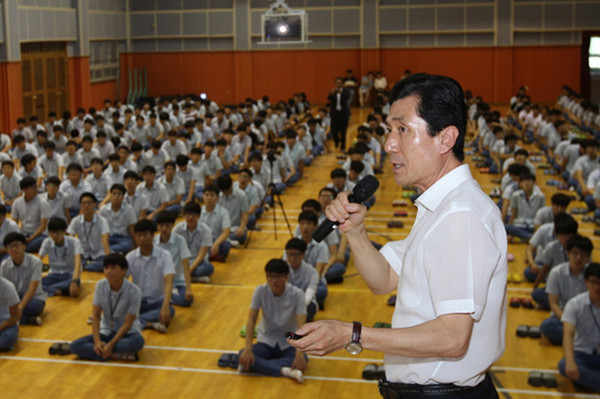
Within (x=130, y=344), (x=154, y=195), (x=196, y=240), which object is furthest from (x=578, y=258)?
(x=154, y=195)

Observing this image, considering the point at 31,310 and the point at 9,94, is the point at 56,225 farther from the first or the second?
the point at 9,94

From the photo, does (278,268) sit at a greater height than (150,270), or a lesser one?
greater

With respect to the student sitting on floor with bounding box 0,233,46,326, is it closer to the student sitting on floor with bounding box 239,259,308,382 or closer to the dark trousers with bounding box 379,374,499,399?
the student sitting on floor with bounding box 239,259,308,382

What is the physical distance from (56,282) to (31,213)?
7.27ft

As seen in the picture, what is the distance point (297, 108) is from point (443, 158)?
23880 mm

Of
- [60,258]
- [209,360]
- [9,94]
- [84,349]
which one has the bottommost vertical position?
[209,360]

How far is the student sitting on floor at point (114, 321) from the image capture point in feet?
26.5

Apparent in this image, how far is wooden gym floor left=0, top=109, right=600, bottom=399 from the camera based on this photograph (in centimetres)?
735

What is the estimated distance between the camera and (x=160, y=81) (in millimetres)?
32625

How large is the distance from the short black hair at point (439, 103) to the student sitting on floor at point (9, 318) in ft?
23.0

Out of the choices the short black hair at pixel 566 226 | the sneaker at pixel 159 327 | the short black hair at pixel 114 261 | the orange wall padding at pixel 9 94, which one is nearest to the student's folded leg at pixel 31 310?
the sneaker at pixel 159 327

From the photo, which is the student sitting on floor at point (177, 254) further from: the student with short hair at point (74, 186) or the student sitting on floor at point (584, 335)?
the student sitting on floor at point (584, 335)

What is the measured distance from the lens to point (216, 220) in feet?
39.3

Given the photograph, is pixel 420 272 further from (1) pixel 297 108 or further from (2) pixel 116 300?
(1) pixel 297 108
